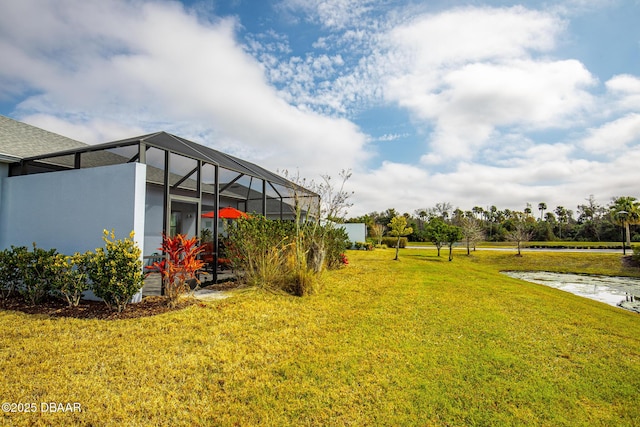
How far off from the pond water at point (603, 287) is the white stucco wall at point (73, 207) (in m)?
14.5

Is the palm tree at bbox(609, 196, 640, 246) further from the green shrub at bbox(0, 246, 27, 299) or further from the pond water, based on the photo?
the green shrub at bbox(0, 246, 27, 299)

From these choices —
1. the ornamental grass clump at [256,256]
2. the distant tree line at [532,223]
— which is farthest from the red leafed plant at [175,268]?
the distant tree line at [532,223]

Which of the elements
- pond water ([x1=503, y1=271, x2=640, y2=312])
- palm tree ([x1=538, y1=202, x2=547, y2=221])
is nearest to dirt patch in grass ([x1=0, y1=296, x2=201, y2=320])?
pond water ([x1=503, y1=271, x2=640, y2=312])

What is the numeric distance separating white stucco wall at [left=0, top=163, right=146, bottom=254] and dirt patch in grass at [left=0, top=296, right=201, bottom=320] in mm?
1098

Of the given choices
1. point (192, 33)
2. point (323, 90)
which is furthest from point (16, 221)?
point (323, 90)

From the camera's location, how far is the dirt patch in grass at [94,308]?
485cm

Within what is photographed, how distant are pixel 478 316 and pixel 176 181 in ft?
27.1

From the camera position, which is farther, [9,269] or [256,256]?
[256,256]

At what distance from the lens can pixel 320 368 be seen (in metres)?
3.39

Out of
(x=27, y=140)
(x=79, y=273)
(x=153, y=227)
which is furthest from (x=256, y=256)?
(x=27, y=140)

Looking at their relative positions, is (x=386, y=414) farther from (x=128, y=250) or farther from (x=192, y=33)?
(x=192, y=33)

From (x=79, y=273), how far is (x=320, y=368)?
4735 millimetres

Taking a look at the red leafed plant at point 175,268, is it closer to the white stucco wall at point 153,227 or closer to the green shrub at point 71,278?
the green shrub at point 71,278

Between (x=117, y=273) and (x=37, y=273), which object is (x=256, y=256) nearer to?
(x=117, y=273)
